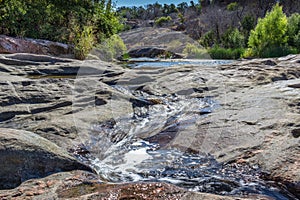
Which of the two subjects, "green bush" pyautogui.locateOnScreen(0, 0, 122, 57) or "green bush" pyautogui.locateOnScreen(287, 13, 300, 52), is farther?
"green bush" pyautogui.locateOnScreen(287, 13, 300, 52)

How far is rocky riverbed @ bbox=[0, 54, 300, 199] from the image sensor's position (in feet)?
5.80

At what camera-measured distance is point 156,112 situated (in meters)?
3.78

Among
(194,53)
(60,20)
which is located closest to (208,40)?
(194,53)

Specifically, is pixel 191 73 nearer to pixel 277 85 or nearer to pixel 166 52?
pixel 277 85

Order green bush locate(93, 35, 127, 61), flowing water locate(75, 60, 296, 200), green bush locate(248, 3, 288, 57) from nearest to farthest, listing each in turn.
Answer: flowing water locate(75, 60, 296, 200) → green bush locate(93, 35, 127, 61) → green bush locate(248, 3, 288, 57)

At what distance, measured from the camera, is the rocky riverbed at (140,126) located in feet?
5.80

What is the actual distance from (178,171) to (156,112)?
169cm

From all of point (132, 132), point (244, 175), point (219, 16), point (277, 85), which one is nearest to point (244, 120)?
point (244, 175)

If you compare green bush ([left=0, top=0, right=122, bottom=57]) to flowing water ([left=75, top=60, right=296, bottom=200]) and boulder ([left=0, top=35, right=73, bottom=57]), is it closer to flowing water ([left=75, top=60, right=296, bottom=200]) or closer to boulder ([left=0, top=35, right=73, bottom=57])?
boulder ([left=0, top=35, right=73, bottom=57])

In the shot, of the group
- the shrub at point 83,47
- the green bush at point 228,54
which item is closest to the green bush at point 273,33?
the green bush at point 228,54

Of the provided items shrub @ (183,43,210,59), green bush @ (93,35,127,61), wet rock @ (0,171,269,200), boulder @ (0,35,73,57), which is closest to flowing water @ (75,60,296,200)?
wet rock @ (0,171,269,200)

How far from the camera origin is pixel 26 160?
6.09 feet

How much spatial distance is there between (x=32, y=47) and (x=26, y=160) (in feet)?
26.0

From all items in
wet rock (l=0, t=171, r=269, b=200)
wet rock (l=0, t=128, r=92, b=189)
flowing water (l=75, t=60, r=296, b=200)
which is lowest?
flowing water (l=75, t=60, r=296, b=200)
